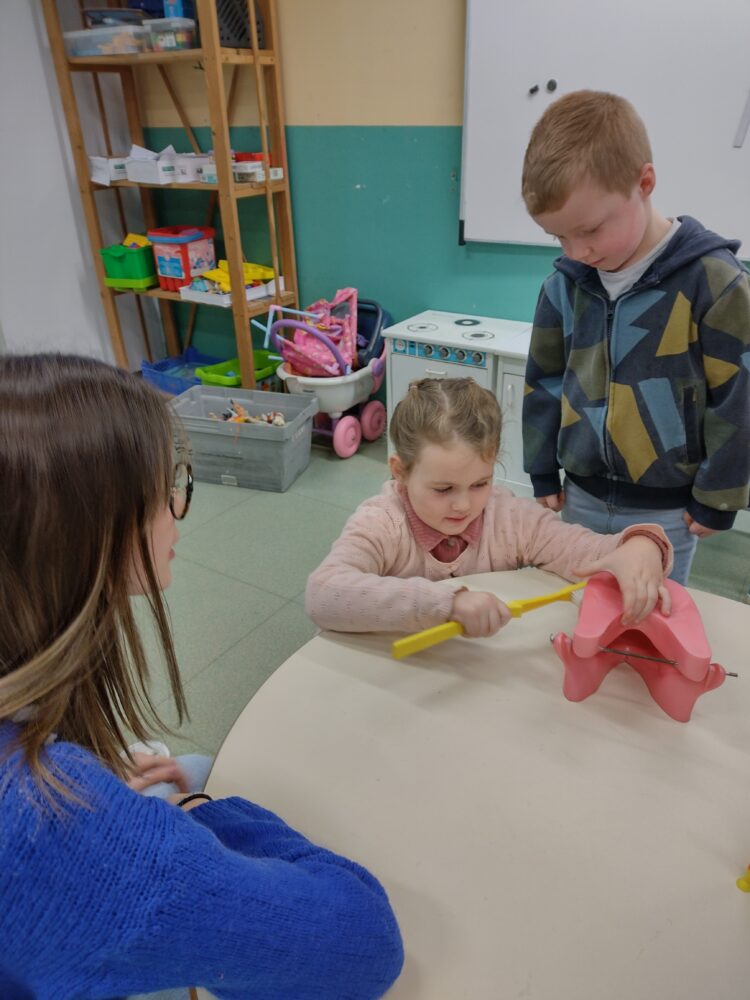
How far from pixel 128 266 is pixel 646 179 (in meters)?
2.76

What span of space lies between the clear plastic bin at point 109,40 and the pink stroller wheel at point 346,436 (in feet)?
5.62

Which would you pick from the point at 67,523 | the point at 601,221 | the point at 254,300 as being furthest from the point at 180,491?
the point at 254,300

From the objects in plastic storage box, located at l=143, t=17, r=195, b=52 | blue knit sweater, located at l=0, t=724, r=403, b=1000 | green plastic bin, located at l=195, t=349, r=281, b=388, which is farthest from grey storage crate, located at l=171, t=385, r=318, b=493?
blue knit sweater, located at l=0, t=724, r=403, b=1000

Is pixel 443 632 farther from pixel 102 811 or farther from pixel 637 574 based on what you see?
pixel 102 811

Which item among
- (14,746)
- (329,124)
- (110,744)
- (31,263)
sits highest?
(329,124)

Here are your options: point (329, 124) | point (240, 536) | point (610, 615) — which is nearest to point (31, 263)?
point (329, 124)

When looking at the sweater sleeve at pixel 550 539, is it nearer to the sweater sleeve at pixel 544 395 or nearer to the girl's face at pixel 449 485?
the girl's face at pixel 449 485

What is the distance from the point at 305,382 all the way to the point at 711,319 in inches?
75.3

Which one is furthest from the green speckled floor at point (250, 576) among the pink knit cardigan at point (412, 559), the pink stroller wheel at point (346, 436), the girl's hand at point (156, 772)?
the pink knit cardigan at point (412, 559)

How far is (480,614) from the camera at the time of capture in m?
0.87

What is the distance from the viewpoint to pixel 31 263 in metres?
3.24

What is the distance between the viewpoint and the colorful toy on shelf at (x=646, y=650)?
0.76 metres

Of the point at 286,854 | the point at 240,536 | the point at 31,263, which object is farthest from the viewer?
the point at 31,263

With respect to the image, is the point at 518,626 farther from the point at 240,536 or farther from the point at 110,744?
Result: the point at 240,536
